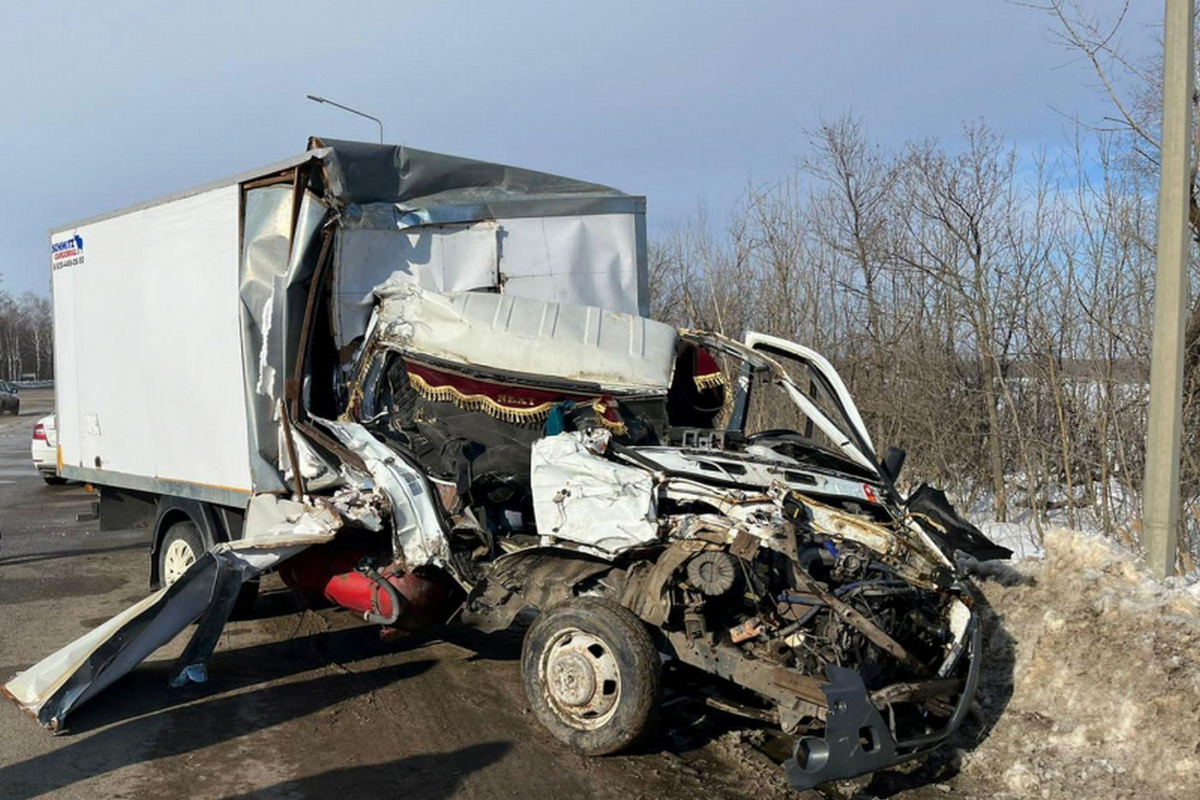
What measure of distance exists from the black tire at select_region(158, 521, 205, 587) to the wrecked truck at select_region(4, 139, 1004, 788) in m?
0.06

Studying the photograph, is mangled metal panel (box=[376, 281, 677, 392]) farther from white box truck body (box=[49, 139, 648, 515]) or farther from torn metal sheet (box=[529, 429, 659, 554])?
torn metal sheet (box=[529, 429, 659, 554])

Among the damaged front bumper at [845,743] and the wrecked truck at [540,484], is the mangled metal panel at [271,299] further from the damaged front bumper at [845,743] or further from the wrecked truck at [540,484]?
the damaged front bumper at [845,743]

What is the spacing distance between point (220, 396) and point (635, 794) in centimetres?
443

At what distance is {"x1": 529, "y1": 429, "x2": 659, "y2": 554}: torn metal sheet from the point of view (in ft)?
16.7

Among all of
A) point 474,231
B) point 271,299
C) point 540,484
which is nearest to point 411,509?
point 540,484

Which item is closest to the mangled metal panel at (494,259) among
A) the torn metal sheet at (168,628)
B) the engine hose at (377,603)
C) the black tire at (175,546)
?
the torn metal sheet at (168,628)

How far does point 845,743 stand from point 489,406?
3.20 metres

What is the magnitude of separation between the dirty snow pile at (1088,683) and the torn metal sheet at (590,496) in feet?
6.91

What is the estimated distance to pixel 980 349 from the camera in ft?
35.2

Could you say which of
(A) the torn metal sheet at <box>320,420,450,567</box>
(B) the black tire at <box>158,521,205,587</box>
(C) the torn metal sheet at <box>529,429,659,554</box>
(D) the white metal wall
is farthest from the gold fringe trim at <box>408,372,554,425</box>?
(B) the black tire at <box>158,521,205,587</box>

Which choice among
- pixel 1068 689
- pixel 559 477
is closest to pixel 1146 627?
pixel 1068 689

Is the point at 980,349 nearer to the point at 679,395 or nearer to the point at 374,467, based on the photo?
the point at 679,395

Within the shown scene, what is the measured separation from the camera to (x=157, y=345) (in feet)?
26.0

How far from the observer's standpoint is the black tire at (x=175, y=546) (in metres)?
7.86
